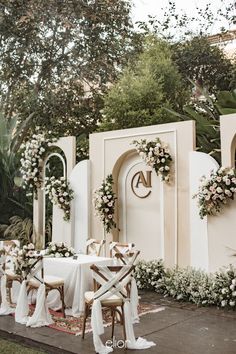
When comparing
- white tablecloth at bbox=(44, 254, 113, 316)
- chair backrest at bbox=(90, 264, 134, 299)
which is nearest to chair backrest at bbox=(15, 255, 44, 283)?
white tablecloth at bbox=(44, 254, 113, 316)

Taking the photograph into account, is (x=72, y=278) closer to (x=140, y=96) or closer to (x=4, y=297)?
(x=4, y=297)

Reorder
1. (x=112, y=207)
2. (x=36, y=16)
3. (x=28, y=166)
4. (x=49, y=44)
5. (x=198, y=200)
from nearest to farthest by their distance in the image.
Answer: (x=198, y=200), (x=112, y=207), (x=28, y=166), (x=36, y=16), (x=49, y=44)

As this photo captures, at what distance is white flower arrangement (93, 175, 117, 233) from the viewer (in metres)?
8.80

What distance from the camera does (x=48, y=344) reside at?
5254 millimetres

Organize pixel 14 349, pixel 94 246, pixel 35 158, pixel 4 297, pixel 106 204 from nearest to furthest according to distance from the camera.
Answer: pixel 14 349 → pixel 4 297 → pixel 94 246 → pixel 106 204 → pixel 35 158

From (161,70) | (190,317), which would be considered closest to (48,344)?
(190,317)

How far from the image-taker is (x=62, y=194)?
370 inches

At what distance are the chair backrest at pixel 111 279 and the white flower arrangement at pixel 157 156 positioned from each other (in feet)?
10.5

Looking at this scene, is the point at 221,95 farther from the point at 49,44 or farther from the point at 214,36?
the point at 214,36

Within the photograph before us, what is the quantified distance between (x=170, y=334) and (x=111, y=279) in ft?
3.85

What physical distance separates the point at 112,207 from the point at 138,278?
1.46m

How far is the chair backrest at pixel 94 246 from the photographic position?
784cm

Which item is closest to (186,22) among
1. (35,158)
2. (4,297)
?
(35,158)

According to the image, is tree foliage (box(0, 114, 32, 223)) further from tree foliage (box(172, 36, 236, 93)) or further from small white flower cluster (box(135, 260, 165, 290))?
tree foliage (box(172, 36, 236, 93))
